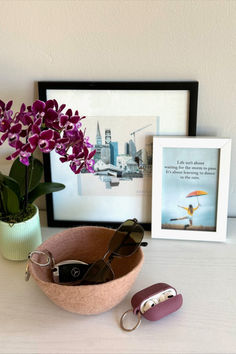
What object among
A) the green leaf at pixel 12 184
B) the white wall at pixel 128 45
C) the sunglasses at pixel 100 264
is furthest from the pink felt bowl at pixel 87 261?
the white wall at pixel 128 45

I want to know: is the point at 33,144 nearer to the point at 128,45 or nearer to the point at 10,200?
the point at 10,200

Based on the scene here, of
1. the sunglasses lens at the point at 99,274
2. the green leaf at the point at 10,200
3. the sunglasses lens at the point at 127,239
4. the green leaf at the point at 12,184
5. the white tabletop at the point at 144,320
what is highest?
the green leaf at the point at 12,184

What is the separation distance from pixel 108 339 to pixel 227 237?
1.20ft

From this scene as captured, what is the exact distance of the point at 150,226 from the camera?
873 millimetres

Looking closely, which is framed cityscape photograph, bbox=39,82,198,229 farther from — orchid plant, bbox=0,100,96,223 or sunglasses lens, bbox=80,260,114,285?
sunglasses lens, bbox=80,260,114,285

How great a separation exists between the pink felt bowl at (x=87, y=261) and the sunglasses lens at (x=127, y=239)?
0.6 inches

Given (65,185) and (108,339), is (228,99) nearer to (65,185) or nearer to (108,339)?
(65,185)

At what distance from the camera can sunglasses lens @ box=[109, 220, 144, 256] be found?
69cm

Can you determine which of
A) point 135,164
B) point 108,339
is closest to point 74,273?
point 108,339

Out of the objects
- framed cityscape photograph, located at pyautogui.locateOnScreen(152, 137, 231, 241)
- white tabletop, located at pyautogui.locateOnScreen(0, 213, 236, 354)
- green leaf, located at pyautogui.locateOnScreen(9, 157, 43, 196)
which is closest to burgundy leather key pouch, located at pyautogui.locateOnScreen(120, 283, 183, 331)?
white tabletop, located at pyautogui.locateOnScreen(0, 213, 236, 354)

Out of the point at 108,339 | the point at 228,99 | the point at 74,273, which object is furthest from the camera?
the point at 228,99

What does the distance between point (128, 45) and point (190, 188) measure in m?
0.31

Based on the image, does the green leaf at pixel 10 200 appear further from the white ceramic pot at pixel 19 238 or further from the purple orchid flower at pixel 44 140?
the purple orchid flower at pixel 44 140

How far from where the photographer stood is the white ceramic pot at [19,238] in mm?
756
